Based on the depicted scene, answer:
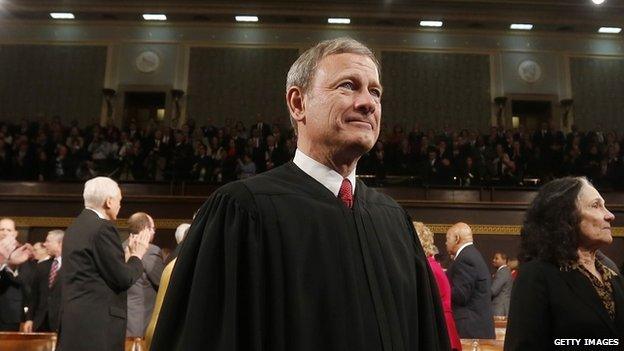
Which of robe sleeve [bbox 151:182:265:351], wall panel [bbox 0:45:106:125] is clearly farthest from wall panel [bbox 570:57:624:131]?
robe sleeve [bbox 151:182:265:351]

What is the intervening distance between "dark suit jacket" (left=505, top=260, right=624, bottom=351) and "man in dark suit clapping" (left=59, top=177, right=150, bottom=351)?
184 centimetres

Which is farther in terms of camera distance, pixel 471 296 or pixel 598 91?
pixel 598 91

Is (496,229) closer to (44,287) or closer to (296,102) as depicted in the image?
(44,287)

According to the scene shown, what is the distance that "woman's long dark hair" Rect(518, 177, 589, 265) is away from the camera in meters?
2.04

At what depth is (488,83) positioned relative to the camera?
1433cm

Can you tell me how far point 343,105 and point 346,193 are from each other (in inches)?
8.1

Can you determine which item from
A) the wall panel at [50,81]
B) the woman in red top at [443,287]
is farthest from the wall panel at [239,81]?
the woman in red top at [443,287]

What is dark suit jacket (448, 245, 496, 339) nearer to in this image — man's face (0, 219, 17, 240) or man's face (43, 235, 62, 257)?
man's face (0, 219, 17, 240)

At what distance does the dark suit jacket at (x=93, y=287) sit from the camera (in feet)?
9.21

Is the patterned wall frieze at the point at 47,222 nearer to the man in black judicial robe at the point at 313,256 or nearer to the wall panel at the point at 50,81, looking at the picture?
the wall panel at the point at 50,81

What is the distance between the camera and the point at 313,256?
128 centimetres

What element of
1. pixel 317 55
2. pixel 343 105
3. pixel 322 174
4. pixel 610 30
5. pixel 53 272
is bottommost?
pixel 53 272

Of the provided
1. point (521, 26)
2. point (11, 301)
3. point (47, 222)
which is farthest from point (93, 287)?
point (521, 26)

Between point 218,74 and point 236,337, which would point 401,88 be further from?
point 236,337
